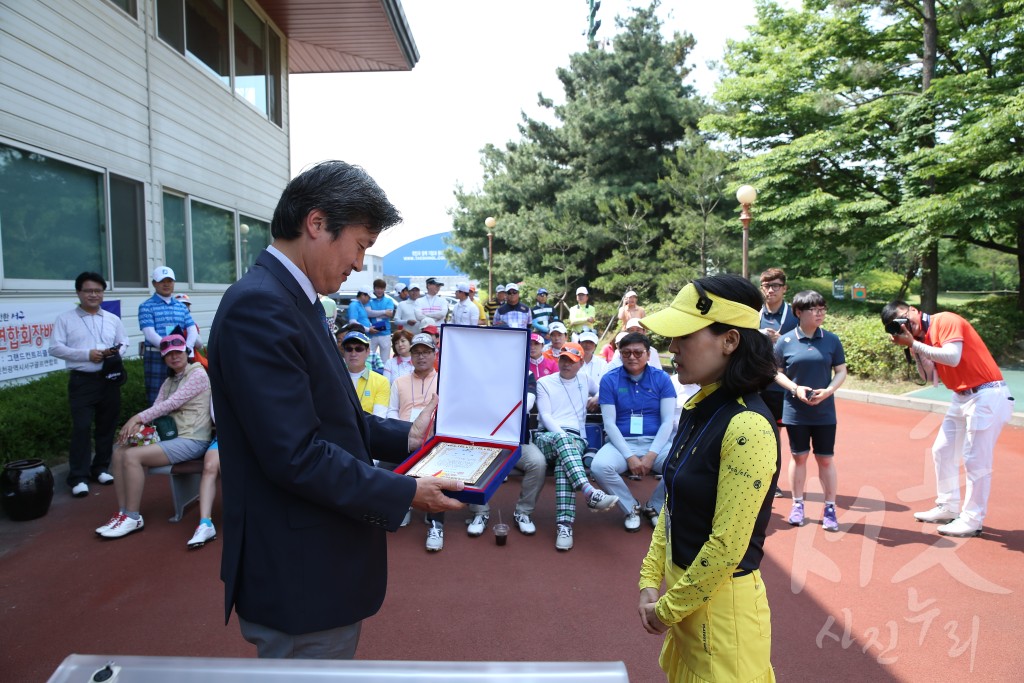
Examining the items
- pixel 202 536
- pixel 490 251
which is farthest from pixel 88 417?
pixel 490 251

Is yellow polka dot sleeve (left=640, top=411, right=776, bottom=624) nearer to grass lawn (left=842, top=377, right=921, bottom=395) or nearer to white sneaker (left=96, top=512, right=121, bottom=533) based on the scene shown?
white sneaker (left=96, top=512, right=121, bottom=533)

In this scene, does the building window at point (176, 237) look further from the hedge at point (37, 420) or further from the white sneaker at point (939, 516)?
the white sneaker at point (939, 516)

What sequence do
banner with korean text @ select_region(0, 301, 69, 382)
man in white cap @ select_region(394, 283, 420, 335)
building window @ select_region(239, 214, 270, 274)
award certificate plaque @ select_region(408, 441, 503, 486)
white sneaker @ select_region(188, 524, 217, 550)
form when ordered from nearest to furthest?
award certificate plaque @ select_region(408, 441, 503, 486) → white sneaker @ select_region(188, 524, 217, 550) → banner with korean text @ select_region(0, 301, 69, 382) → man in white cap @ select_region(394, 283, 420, 335) → building window @ select_region(239, 214, 270, 274)

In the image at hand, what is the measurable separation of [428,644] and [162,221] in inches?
313

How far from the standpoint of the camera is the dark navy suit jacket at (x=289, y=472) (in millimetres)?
1508

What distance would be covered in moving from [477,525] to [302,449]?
3973 mm

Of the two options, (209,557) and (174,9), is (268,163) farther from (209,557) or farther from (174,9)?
(209,557)

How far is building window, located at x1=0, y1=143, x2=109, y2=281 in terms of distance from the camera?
6430 millimetres

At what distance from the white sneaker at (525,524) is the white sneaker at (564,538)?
0.28m

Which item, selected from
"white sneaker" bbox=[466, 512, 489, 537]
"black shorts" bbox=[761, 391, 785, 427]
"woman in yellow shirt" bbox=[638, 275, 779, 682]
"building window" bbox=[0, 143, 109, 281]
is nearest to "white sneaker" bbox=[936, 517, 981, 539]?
"black shorts" bbox=[761, 391, 785, 427]

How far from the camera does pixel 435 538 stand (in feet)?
16.2

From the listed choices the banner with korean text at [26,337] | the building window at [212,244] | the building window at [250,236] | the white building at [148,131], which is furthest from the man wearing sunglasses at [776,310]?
the building window at [250,236]

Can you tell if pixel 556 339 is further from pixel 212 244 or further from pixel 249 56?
pixel 249 56

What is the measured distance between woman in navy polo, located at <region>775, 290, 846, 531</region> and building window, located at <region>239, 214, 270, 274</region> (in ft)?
→ 32.9
